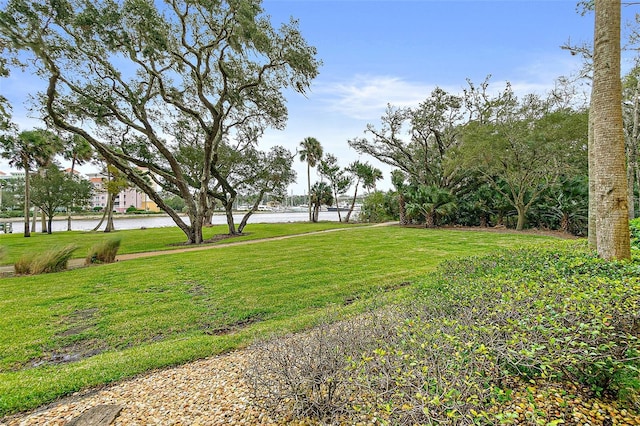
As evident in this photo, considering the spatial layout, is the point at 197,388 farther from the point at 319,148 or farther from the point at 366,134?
the point at 319,148

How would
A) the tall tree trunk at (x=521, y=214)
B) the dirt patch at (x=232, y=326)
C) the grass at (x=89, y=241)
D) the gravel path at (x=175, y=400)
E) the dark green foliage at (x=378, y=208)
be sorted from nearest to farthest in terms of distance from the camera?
the gravel path at (x=175, y=400)
the dirt patch at (x=232, y=326)
the grass at (x=89, y=241)
the tall tree trunk at (x=521, y=214)
the dark green foliage at (x=378, y=208)

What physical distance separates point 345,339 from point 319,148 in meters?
35.5

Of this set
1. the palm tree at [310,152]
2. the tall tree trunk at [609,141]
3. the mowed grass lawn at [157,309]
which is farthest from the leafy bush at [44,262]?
the palm tree at [310,152]

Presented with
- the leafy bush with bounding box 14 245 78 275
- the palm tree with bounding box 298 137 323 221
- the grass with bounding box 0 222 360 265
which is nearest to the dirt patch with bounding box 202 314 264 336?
the leafy bush with bounding box 14 245 78 275

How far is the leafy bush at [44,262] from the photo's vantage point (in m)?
8.43

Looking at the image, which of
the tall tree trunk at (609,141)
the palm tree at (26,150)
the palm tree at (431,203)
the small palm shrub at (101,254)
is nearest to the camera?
the tall tree trunk at (609,141)

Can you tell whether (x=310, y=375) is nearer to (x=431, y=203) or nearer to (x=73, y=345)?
(x=73, y=345)

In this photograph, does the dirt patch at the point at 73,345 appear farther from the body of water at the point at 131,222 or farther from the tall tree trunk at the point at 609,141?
the body of water at the point at 131,222

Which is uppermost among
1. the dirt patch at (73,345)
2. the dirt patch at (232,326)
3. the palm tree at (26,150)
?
the palm tree at (26,150)

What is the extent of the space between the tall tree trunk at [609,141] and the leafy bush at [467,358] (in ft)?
4.21

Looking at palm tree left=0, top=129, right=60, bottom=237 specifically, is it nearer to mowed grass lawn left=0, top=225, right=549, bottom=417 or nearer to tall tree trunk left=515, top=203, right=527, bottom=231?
mowed grass lawn left=0, top=225, right=549, bottom=417

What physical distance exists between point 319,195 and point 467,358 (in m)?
34.5

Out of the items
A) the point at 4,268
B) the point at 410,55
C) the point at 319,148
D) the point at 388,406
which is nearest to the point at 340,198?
the point at 319,148

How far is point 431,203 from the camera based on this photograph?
18969 mm
